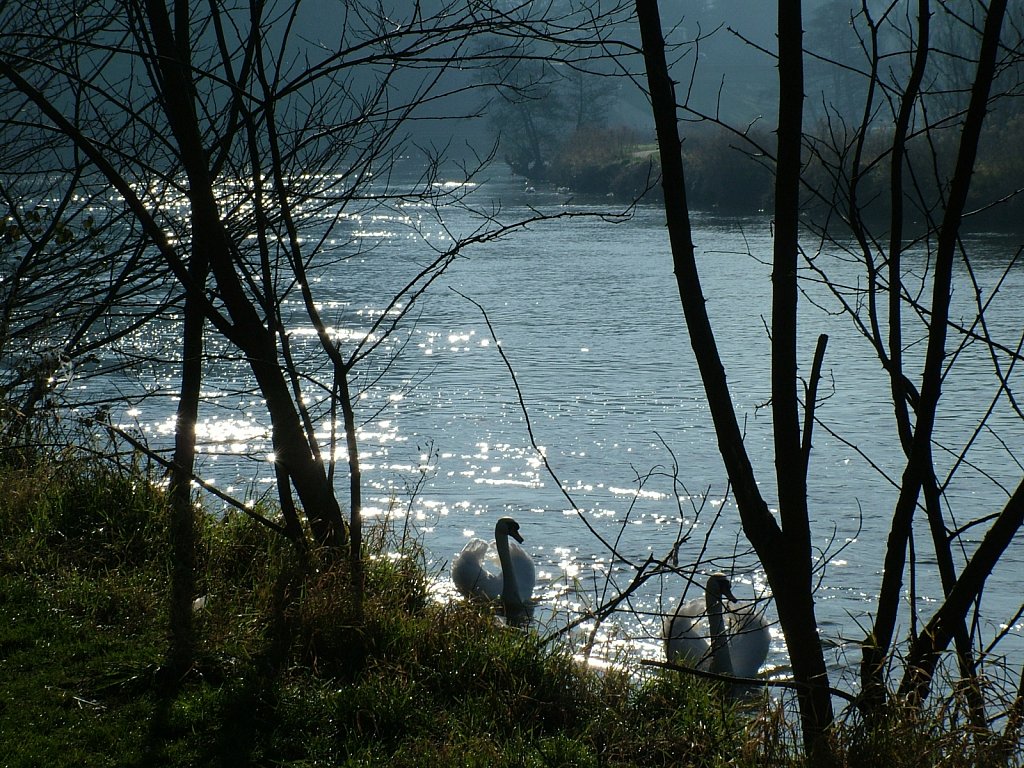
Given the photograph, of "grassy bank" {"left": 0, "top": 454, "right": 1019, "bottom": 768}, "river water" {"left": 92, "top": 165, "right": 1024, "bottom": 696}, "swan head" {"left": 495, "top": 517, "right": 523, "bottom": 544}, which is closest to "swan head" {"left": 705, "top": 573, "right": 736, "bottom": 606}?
"river water" {"left": 92, "top": 165, "right": 1024, "bottom": 696}

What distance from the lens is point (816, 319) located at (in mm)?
17156

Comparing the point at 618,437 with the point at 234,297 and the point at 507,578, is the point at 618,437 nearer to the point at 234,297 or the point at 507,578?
the point at 507,578

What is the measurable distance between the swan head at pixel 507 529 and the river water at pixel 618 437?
0.33 metres

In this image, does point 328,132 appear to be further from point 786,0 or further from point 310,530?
point 786,0

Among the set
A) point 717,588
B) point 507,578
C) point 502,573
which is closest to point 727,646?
point 717,588

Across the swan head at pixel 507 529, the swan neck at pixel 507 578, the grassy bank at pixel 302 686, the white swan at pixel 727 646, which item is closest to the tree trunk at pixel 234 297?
the grassy bank at pixel 302 686

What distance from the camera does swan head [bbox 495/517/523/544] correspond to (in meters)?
7.25

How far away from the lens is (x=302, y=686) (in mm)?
3828

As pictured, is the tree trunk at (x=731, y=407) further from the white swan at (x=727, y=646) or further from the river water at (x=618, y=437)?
the white swan at (x=727, y=646)

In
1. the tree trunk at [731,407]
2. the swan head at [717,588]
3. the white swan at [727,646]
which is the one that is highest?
the tree trunk at [731,407]

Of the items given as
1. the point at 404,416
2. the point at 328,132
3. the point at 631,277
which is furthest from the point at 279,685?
the point at 631,277

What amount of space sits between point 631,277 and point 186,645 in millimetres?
18604

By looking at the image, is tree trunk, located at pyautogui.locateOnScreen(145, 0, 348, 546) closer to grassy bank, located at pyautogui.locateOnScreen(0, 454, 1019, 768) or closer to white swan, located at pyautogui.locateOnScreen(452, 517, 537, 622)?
grassy bank, located at pyautogui.locateOnScreen(0, 454, 1019, 768)

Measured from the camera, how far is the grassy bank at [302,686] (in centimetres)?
326
